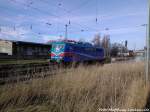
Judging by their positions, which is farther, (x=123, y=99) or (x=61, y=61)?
(x=61, y=61)

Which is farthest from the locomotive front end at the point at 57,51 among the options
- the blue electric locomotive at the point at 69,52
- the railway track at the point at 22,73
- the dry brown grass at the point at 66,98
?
the dry brown grass at the point at 66,98

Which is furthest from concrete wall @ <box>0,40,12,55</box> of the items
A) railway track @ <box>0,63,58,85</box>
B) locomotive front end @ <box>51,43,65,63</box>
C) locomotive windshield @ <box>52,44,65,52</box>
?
railway track @ <box>0,63,58,85</box>

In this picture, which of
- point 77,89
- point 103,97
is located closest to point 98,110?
point 103,97


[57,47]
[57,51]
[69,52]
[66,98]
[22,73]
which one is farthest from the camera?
[57,47]

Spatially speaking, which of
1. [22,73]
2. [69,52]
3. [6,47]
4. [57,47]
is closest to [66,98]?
[22,73]

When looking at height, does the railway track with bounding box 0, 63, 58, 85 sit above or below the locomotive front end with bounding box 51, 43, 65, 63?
below

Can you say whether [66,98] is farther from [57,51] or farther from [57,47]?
[57,47]

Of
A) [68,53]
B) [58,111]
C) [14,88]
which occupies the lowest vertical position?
[58,111]

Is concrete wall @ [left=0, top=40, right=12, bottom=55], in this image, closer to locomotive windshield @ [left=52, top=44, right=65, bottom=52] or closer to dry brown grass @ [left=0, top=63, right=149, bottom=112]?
locomotive windshield @ [left=52, top=44, right=65, bottom=52]

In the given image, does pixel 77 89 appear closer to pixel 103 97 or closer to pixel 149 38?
pixel 103 97

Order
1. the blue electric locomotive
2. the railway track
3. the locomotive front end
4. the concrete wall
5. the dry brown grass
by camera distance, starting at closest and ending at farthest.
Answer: the dry brown grass
the railway track
the blue electric locomotive
the locomotive front end
the concrete wall

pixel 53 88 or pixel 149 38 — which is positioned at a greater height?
pixel 149 38

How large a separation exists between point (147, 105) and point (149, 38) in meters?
4.55

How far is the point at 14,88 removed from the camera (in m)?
5.27
